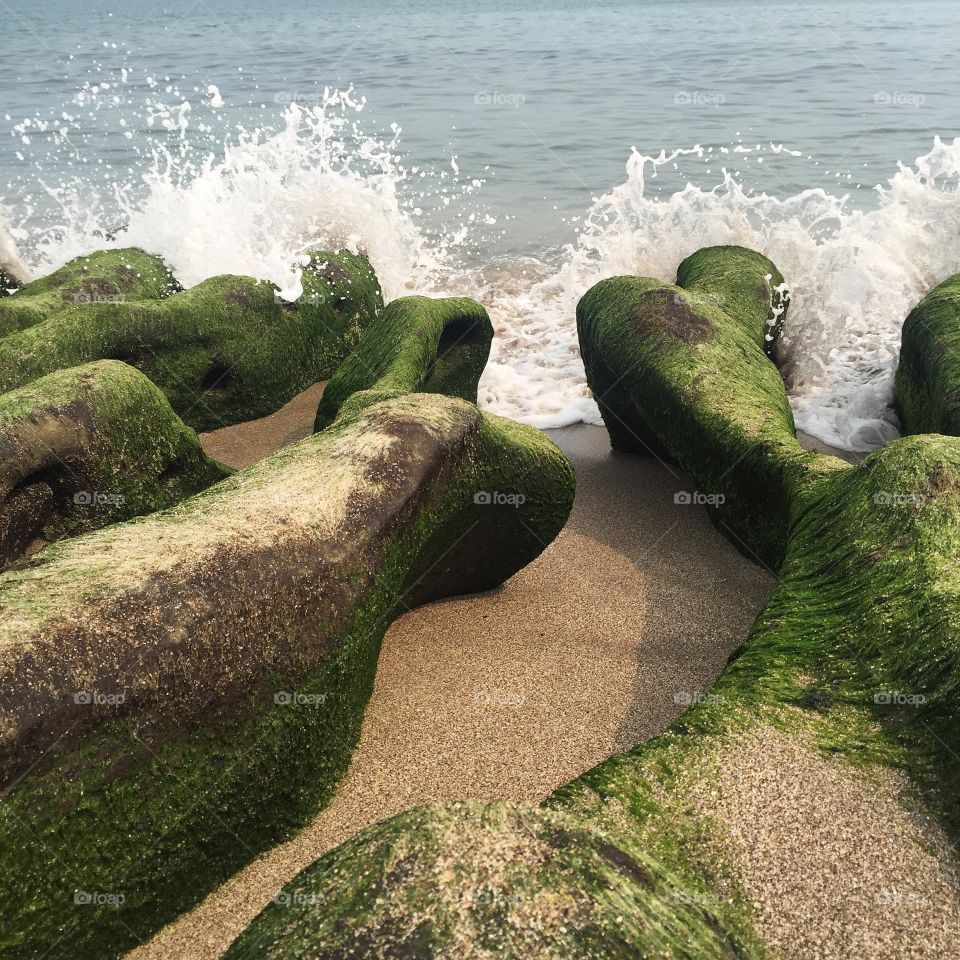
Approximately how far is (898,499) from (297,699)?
2.10 m

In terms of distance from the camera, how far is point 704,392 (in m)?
4.60

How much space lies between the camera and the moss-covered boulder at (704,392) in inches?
165

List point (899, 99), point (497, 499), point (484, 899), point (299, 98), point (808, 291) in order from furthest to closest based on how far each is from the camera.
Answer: point (299, 98) < point (899, 99) < point (808, 291) < point (497, 499) < point (484, 899)

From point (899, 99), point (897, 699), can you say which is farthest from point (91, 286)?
point (899, 99)

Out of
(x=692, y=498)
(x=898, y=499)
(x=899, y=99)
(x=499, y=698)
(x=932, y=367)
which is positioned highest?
(x=898, y=499)

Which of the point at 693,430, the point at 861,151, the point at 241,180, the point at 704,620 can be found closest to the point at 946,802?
the point at 704,620

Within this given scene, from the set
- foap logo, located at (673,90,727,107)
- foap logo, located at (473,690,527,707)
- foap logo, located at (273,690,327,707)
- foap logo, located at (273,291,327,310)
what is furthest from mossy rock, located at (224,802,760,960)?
foap logo, located at (673,90,727,107)

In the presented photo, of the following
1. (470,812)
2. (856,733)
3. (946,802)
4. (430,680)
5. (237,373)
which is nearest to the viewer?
(470,812)

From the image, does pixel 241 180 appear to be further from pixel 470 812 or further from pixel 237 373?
pixel 470 812

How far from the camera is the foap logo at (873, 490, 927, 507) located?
3193 millimetres

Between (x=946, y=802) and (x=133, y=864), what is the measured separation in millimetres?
2006

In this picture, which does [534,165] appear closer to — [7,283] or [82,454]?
[7,283]

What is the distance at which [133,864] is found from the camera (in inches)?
93.4

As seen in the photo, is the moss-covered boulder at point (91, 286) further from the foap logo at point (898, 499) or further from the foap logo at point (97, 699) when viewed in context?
the foap logo at point (898, 499)
